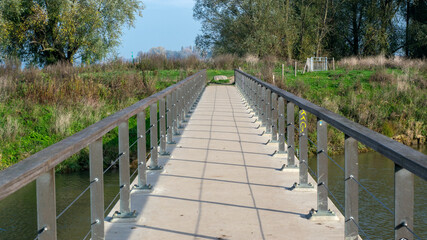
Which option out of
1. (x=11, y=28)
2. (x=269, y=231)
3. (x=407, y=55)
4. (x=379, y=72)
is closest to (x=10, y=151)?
(x=269, y=231)

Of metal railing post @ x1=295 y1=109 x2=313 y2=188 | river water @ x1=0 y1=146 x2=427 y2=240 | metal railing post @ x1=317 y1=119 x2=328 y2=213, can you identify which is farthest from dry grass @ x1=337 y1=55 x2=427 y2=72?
metal railing post @ x1=317 y1=119 x2=328 y2=213

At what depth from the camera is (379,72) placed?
29.3m

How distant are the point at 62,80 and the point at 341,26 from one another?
1212 inches

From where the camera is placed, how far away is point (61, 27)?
3294cm

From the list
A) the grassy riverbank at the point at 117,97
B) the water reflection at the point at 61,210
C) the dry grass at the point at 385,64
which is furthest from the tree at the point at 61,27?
the water reflection at the point at 61,210

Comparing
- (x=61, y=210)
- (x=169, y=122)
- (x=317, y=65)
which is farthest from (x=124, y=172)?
(x=317, y=65)

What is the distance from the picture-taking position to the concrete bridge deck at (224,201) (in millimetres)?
4395

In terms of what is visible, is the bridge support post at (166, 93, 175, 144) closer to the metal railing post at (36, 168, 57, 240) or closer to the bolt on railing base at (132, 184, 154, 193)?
the bolt on railing base at (132, 184, 154, 193)

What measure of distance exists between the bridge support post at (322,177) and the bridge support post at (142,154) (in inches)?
66.5

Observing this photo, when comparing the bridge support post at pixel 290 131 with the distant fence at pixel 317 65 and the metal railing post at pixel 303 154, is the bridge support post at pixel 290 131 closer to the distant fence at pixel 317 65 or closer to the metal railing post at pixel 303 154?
the metal railing post at pixel 303 154

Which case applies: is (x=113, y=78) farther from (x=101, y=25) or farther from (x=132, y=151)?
(x=101, y=25)

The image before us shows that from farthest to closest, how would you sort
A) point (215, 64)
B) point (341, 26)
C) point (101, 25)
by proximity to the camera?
point (341, 26) < point (215, 64) < point (101, 25)

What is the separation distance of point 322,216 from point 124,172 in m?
1.73

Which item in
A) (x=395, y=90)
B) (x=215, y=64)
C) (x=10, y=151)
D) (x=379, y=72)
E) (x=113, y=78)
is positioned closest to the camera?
(x=10, y=151)
